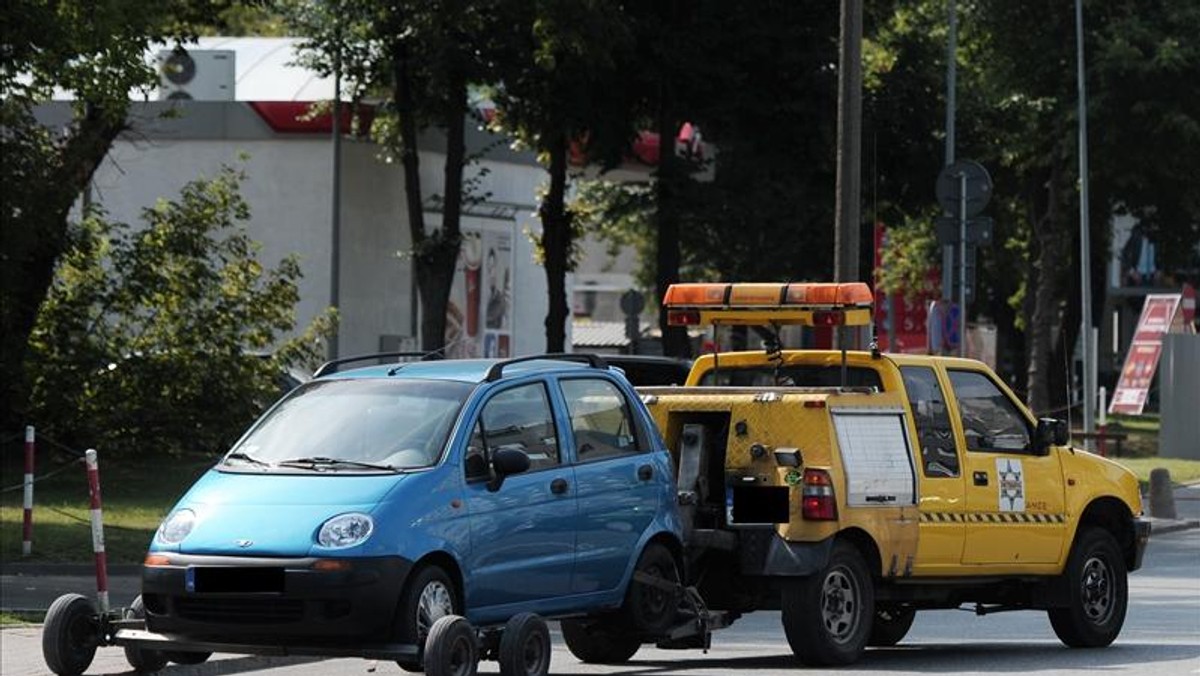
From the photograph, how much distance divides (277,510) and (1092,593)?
6239 millimetres

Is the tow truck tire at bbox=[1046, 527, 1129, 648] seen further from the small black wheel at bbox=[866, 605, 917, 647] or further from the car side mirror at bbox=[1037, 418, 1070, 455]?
the small black wheel at bbox=[866, 605, 917, 647]

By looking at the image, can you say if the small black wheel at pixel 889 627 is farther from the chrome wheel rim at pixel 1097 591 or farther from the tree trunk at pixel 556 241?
the tree trunk at pixel 556 241

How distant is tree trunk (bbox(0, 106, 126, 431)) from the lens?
2784 cm

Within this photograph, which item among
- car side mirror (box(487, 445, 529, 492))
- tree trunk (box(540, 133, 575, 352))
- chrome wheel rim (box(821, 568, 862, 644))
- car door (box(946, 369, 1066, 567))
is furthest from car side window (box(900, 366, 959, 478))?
tree trunk (box(540, 133, 575, 352))

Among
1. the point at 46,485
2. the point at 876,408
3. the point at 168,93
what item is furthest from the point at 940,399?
the point at 168,93

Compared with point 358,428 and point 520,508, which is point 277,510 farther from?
point 520,508

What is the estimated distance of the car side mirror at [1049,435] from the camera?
1574 centimetres

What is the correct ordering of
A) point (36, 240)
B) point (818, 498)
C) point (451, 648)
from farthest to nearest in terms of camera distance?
point (36, 240) → point (818, 498) → point (451, 648)

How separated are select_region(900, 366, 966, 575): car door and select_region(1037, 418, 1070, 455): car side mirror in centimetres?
79

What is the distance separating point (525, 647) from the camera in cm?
1245

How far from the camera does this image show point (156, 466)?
1249 inches

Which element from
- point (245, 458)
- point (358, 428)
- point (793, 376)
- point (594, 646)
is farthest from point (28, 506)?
point (358, 428)

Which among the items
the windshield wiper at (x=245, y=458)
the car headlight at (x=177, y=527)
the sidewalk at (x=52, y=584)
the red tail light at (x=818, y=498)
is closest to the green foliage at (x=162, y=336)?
the sidewalk at (x=52, y=584)

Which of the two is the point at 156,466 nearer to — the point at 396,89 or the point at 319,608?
the point at 396,89
